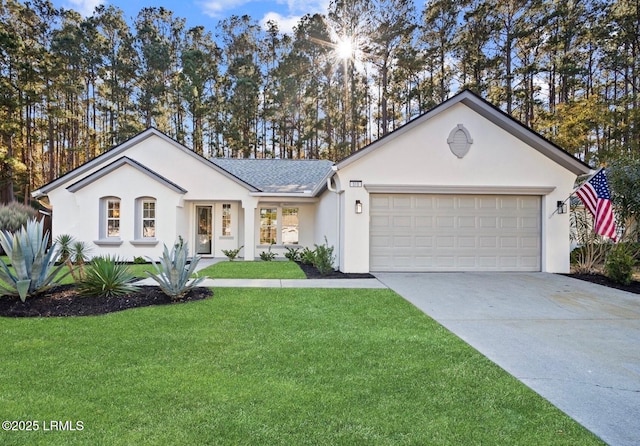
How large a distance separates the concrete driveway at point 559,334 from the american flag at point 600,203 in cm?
149

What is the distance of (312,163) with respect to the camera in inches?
780

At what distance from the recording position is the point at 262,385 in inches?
136

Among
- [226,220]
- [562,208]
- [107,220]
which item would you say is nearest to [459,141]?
[562,208]

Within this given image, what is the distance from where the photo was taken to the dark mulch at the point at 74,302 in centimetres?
610

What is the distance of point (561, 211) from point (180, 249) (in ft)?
34.7

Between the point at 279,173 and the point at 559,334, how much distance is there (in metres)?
14.6

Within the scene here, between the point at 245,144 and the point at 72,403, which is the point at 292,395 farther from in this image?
the point at 245,144

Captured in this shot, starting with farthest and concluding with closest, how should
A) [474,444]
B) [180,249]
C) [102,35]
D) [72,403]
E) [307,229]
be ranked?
[102,35] < [307,229] < [180,249] < [72,403] < [474,444]

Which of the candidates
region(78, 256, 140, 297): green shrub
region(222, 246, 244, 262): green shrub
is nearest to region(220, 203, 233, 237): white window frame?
region(222, 246, 244, 262): green shrub

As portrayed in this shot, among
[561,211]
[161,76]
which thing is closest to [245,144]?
[161,76]

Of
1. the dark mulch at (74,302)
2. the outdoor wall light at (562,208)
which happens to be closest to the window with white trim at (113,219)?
the dark mulch at (74,302)

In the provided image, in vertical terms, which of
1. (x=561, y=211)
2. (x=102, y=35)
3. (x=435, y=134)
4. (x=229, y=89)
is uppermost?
(x=102, y=35)

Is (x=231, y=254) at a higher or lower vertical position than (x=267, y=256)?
higher

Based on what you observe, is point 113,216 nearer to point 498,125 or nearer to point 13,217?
point 13,217
